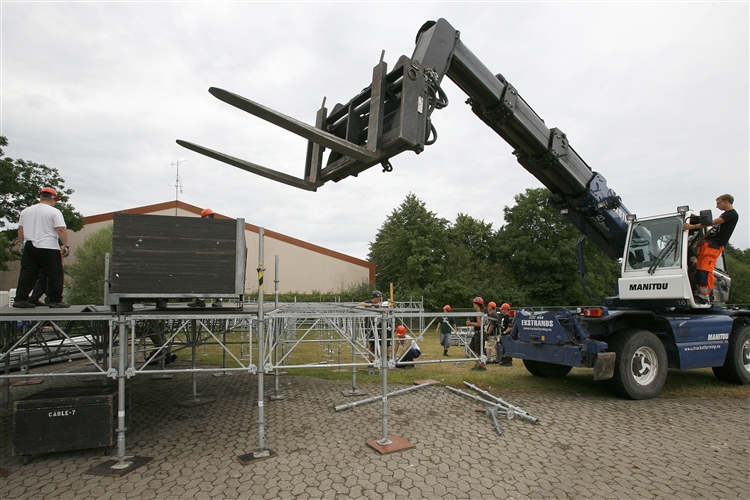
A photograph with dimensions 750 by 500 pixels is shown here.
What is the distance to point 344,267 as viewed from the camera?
1369 inches

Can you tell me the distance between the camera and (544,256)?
37688 mm

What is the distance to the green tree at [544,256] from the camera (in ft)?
122

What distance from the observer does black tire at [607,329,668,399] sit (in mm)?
7254

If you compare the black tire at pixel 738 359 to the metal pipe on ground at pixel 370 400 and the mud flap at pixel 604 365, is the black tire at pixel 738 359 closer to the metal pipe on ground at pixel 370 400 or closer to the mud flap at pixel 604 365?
the mud flap at pixel 604 365

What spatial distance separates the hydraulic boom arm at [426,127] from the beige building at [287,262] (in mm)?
25111

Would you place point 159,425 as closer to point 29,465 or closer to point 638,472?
point 29,465

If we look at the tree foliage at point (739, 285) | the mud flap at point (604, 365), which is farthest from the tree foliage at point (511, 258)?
the mud flap at point (604, 365)

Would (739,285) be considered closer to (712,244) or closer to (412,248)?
(412,248)

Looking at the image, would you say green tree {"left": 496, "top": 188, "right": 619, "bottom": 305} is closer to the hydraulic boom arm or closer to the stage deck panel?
the hydraulic boom arm

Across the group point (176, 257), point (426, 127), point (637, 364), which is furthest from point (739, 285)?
point (176, 257)

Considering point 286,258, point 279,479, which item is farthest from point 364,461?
point 286,258

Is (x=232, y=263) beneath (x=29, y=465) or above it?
above

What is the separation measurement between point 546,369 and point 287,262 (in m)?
25.4

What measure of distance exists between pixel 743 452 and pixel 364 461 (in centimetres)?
447
